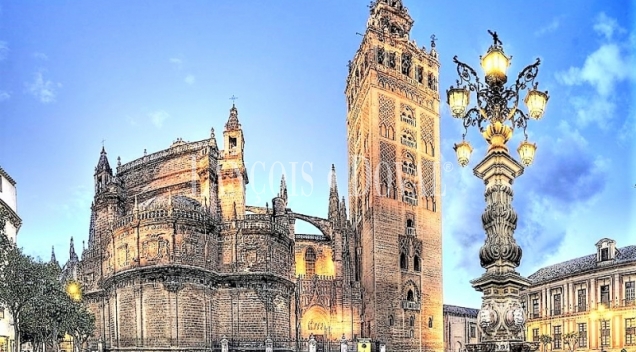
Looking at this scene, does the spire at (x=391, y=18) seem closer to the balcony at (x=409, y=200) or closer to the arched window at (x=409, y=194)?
the arched window at (x=409, y=194)

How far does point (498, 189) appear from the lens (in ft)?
41.5

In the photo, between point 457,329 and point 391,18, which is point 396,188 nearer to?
point 391,18

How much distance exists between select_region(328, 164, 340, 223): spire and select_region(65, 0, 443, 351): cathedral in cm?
18

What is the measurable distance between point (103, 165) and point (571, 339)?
40585mm

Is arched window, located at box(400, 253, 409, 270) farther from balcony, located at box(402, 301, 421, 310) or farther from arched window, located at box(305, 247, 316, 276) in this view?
arched window, located at box(305, 247, 316, 276)

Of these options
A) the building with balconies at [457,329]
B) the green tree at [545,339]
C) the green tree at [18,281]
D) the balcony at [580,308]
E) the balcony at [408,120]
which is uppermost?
the balcony at [408,120]

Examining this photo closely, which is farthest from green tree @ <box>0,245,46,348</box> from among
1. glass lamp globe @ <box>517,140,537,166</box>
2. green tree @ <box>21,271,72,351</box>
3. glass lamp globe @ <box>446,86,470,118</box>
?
glass lamp globe @ <box>517,140,537,166</box>

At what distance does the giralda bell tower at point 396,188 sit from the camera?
200ft

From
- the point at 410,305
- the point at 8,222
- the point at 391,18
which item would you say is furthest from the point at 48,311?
the point at 391,18

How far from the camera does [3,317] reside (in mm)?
39906

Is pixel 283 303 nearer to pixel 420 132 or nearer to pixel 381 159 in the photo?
pixel 381 159

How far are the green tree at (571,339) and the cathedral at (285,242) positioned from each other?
13164mm

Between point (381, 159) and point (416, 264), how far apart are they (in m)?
10.3

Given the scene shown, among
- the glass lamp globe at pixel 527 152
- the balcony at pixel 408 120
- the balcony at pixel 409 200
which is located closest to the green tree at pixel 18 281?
the glass lamp globe at pixel 527 152
